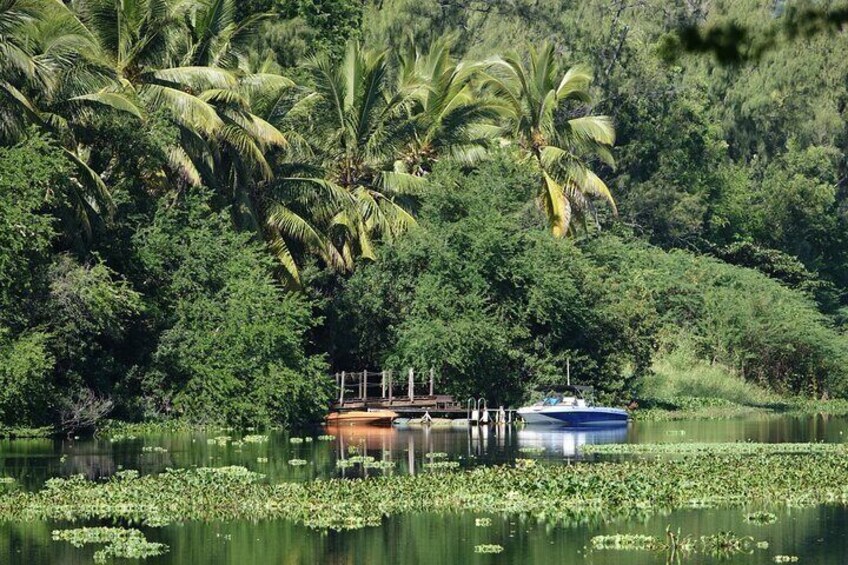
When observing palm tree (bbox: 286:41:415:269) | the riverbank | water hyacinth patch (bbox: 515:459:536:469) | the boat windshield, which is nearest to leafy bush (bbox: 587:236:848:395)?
the riverbank

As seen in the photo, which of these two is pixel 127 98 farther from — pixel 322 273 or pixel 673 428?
pixel 673 428

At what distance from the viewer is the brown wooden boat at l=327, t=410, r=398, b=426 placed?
48.0m

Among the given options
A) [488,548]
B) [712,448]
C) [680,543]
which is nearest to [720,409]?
[712,448]

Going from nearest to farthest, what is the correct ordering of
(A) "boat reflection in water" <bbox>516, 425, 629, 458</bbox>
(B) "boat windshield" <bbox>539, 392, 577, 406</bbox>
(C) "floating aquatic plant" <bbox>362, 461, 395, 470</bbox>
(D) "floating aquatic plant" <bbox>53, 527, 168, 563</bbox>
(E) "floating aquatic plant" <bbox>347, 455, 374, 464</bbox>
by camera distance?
(D) "floating aquatic plant" <bbox>53, 527, 168, 563</bbox>, (C) "floating aquatic plant" <bbox>362, 461, 395, 470</bbox>, (E) "floating aquatic plant" <bbox>347, 455, 374, 464</bbox>, (A) "boat reflection in water" <bbox>516, 425, 629, 458</bbox>, (B) "boat windshield" <bbox>539, 392, 577, 406</bbox>

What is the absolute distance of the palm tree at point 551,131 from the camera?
55.4 m

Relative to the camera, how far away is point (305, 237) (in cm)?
4984

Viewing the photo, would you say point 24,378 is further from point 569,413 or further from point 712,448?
point 712,448

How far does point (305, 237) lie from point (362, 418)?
6.00 m

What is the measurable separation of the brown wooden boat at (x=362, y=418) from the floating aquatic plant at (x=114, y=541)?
2428 centimetres

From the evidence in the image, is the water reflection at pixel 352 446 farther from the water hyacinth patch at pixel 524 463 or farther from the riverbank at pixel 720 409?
the riverbank at pixel 720 409

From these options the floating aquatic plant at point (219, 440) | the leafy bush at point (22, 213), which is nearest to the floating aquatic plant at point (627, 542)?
the floating aquatic plant at point (219, 440)

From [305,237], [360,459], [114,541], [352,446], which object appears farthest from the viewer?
[305,237]

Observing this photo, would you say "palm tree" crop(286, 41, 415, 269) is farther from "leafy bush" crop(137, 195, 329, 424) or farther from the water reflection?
the water reflection

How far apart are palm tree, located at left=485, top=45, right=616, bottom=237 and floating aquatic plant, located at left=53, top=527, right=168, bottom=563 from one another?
3262 cm
